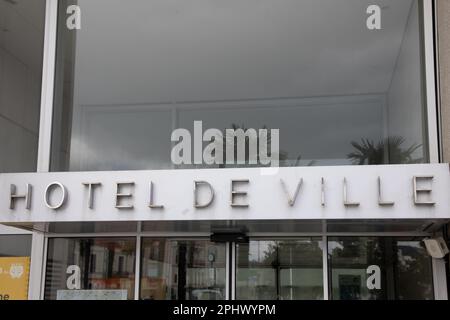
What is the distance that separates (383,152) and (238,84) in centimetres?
236

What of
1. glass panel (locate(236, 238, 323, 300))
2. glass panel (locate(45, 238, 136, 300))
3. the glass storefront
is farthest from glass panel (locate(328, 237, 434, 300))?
glass panel (locate(45, 238, 136, 300))

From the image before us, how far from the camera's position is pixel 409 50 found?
387 inches

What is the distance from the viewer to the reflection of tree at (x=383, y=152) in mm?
9430

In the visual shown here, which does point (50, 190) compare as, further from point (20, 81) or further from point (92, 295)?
point (20, 81)

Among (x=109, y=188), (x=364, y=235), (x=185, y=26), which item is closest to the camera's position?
(x=109, y=188)

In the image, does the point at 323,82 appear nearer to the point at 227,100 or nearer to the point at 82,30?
the point at 227,100

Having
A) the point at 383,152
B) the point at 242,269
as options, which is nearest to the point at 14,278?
the point at 242,269

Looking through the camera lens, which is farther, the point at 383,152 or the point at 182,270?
the point at 182,270

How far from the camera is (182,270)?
1007 cm

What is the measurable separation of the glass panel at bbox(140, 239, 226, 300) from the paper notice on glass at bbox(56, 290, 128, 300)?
0.33m

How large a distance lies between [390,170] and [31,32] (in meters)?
6.19

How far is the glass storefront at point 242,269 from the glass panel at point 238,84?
1256mm

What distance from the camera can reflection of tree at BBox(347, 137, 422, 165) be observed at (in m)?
9.43
